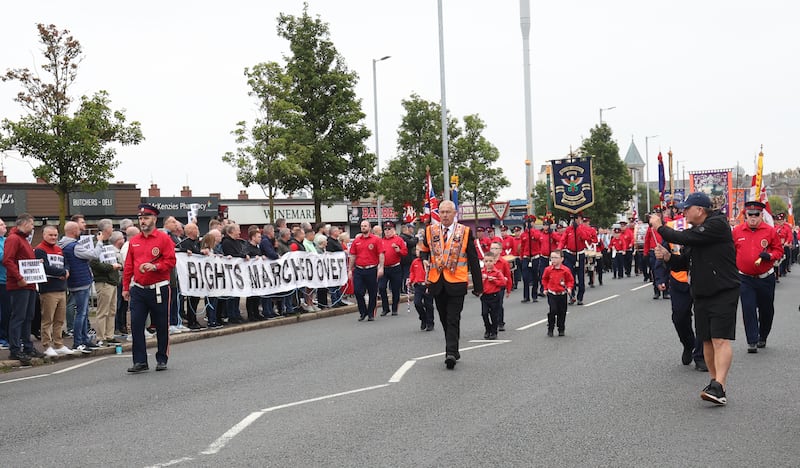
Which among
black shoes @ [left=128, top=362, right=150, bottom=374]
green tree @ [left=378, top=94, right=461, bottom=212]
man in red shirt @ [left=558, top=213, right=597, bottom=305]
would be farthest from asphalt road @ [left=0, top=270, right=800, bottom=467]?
green tree @ [left=378, top=94, right=461, bottom=212]

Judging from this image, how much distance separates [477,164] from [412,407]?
46.1 m

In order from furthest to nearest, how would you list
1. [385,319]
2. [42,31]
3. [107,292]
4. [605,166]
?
[605,166] → [42,31] → [385,319] → [107,292]

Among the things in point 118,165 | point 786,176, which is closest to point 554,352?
point 118,165

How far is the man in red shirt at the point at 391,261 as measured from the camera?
1759 cm

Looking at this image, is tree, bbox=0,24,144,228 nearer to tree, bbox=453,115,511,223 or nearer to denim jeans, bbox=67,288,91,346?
denim jeans, bbox=67,288,91,346

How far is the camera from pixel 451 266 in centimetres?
995

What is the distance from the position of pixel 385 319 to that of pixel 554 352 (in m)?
6.40

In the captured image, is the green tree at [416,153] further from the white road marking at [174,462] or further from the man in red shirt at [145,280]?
the white road marking at [174,462]

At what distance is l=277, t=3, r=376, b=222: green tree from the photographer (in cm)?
3256

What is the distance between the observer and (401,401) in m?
7.67

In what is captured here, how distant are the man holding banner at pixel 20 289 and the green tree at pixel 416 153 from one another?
1549 inches

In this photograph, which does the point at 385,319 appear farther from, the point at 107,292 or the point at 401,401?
the point at 401,401

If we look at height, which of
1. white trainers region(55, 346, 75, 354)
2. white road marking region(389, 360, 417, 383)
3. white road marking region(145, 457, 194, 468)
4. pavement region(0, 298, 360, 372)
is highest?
white road marking region(145, 457, 194, 468)

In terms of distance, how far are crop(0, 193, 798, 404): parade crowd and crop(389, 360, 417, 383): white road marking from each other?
522mm
